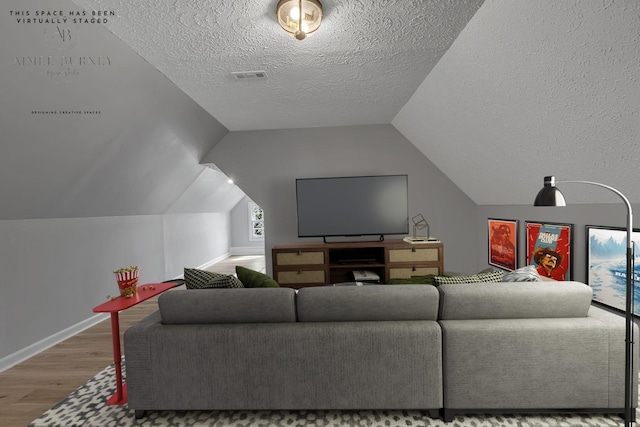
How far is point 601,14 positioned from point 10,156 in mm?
4178

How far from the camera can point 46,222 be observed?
326cm

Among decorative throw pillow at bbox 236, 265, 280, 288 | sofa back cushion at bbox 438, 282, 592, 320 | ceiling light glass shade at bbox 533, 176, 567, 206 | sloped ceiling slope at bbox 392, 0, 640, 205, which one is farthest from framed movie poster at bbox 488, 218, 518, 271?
decorative throw pillow at bbox 236, 265, 280, 288

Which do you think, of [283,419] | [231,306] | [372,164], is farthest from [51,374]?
[372,164]

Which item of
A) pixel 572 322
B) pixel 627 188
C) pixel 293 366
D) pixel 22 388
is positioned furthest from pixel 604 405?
pixel 22 388

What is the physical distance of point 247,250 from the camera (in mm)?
9648

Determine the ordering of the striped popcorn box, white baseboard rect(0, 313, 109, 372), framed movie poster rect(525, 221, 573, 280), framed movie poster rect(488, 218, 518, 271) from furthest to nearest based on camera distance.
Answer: framed movie poster rect(488, 218, 518, 271), framed movie poster rect(525, 221, 573, 280), white baseboard rect(0, 313, 109, 372), the striped popcorn box

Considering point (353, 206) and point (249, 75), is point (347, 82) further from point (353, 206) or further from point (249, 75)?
point (353, 206)

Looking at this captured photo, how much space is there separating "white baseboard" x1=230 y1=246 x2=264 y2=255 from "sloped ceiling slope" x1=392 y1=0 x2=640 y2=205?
23.0ft

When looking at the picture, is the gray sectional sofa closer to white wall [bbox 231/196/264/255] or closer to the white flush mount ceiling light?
the white flush mount ceiling light

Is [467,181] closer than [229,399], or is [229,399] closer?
[229,399]

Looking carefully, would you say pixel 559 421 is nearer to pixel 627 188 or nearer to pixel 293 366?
pixel 293 366

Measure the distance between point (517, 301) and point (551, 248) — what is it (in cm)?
221

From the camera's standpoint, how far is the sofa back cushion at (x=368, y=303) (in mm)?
1971

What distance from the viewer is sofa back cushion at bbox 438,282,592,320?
75.9 inches
